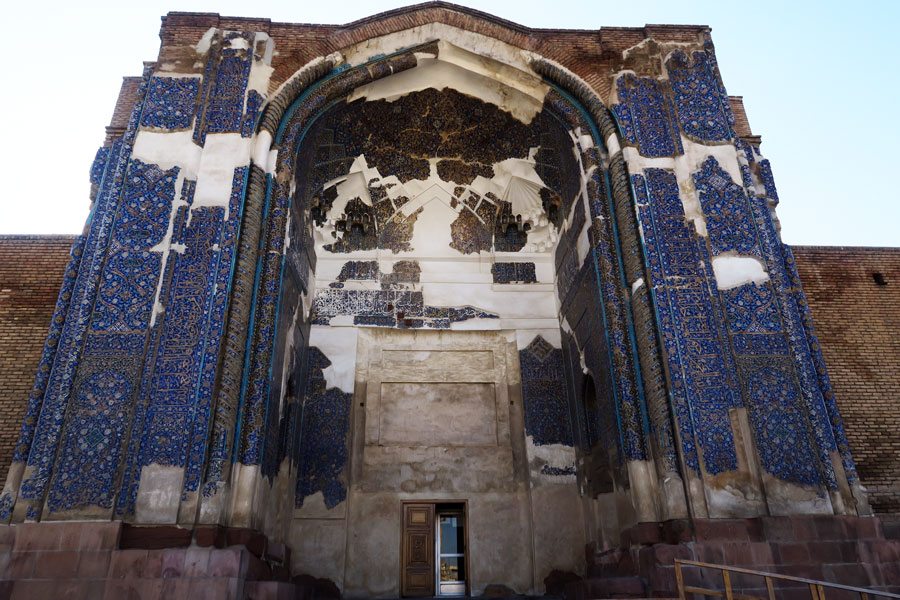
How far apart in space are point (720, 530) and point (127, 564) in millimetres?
4505

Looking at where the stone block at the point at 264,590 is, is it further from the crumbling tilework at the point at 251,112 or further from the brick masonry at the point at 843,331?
the crumbling tilework at the point at 251,112

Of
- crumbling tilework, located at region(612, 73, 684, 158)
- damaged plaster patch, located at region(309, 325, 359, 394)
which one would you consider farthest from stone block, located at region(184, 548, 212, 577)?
crumbling tilework, located at region(612, 73, 684, 158)

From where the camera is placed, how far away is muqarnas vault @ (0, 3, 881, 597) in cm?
535

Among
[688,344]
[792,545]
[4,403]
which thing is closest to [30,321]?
[4,403]

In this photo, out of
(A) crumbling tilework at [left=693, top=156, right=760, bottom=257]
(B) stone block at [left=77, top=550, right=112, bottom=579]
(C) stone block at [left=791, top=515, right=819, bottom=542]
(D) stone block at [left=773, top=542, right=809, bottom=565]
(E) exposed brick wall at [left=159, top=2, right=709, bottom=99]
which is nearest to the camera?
(B) stone block at [left=77, top=550, right=112, bottom=579]

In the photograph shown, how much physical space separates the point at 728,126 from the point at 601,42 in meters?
1.92

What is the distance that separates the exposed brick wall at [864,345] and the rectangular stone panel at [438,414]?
4.29 m

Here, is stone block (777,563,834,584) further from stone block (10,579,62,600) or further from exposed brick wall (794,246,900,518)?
stone block (10,579,62,600)

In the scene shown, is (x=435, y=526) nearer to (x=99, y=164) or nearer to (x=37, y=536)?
(x=37, y=536)

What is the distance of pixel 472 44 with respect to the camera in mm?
8016

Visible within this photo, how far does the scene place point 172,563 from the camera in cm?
472

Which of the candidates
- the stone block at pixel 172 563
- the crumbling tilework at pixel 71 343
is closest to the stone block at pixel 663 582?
the stone block at pixel 172 563

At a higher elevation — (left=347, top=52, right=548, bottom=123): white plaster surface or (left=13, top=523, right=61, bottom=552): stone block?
(left=347, top=52, right=548, bottom=123): white plaster surface

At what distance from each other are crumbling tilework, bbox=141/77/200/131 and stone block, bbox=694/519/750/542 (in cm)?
621
